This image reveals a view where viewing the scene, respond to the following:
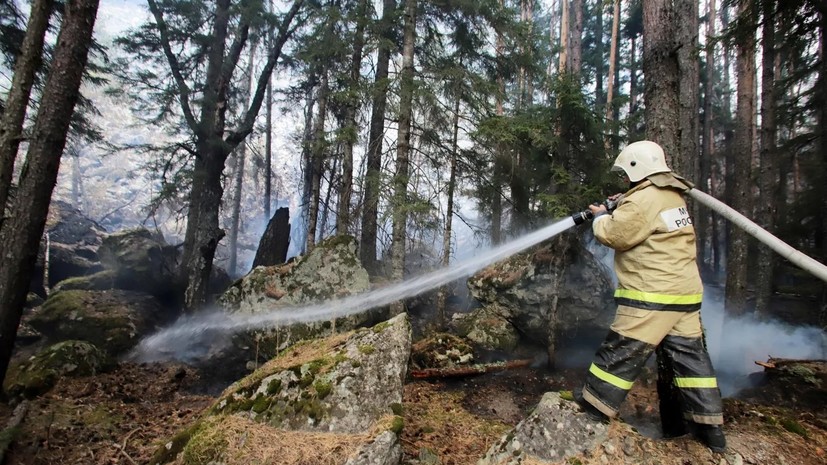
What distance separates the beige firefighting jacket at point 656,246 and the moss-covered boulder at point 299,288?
6.17 metres

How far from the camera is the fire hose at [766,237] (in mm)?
3088

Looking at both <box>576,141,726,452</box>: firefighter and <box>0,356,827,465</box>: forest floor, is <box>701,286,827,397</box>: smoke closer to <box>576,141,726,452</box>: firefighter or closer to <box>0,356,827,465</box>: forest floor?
<box>0,356,827,465</box>: forest floor

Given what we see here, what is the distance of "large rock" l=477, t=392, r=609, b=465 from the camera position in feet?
9.79

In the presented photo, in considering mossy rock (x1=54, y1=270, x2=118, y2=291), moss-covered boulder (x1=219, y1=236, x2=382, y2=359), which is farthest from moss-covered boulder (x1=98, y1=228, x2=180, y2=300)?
moss-covered boulder (x1=219, y1=236, x2=382, y2=359)

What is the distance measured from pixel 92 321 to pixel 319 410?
960 centimetres

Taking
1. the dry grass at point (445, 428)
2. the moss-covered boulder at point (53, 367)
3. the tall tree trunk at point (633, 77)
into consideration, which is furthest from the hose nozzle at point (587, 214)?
the tall tree trunk at point (633, 77)

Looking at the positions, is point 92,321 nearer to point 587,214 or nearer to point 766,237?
point 587,214

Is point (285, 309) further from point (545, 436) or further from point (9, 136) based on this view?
point (545, 436)

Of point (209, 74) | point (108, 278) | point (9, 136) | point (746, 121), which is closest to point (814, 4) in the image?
point (746, 121)

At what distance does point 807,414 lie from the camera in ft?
13.4

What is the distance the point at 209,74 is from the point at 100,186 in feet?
145

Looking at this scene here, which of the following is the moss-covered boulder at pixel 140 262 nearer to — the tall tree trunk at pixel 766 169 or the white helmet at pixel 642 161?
the white helmet at pixel 642 161

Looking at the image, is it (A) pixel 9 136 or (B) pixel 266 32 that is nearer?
(A) pixel 9 136

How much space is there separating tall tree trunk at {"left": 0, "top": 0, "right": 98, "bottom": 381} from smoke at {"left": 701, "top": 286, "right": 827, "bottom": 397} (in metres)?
12.5
